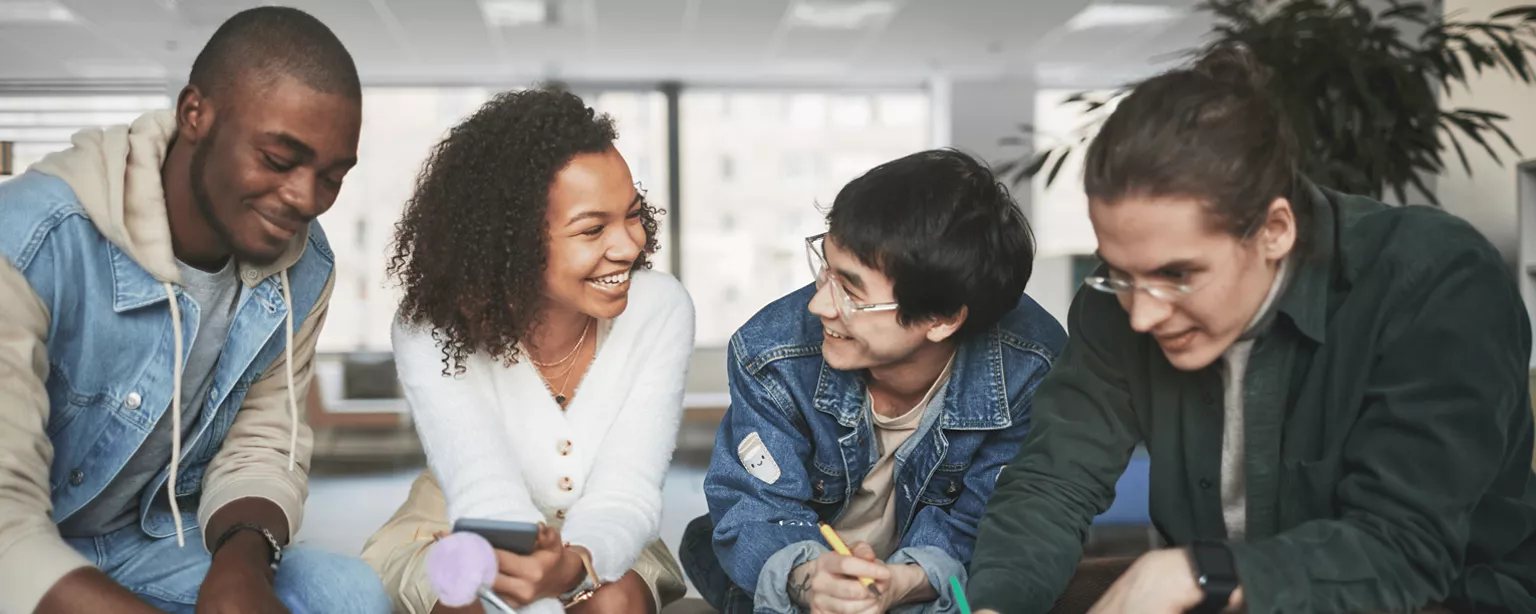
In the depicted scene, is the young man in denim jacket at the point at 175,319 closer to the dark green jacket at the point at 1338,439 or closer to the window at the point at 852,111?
the dark green jacket at the point at 1338,439

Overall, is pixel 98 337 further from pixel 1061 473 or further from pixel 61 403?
pixel 1061 473

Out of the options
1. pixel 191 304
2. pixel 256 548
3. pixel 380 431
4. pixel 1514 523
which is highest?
pixel 191 304

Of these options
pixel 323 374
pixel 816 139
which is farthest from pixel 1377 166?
pixel 816 139

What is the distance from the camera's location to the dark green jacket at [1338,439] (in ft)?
4.13

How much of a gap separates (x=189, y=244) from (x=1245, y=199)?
1.36 metres

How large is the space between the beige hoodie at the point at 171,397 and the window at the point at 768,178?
954cm

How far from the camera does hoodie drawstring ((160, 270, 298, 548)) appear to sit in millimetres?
1623

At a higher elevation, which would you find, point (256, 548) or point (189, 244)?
point (189, 244)

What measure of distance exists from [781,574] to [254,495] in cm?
76

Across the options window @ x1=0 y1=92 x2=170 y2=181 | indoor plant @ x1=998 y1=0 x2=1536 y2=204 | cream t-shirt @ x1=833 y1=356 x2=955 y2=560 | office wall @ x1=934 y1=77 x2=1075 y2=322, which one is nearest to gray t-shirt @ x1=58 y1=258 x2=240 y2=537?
cream t-shirt @ x1=833 y1=356 x2=955 y2=560

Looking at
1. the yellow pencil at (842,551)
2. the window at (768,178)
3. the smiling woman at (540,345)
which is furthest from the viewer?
the window at (768,178)

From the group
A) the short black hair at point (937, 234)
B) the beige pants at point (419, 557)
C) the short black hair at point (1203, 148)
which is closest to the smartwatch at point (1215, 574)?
the short black hair at point (1203, 148)

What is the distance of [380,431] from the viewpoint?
7.72m

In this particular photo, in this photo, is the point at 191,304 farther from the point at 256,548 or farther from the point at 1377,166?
the point at 1377,166
